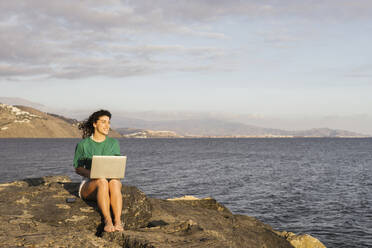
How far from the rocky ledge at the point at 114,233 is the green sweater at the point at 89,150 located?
995 millimetres

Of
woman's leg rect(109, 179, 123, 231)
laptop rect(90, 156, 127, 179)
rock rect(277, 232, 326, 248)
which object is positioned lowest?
rock rect(277, 232, 326, 248)

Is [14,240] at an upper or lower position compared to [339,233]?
upper

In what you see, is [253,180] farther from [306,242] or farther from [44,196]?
[44,196]

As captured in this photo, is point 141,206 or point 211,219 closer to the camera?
point 141,206

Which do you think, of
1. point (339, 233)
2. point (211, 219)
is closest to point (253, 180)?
point (339, 233)

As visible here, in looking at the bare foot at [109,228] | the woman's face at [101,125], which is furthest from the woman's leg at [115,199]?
the woman's face at [101,125]

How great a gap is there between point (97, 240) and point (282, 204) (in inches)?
770

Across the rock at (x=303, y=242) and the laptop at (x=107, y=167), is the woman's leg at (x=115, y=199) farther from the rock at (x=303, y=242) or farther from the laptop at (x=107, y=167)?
the rock at (x=303, y=242)

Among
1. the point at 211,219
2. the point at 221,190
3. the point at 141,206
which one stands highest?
the point at 141,206

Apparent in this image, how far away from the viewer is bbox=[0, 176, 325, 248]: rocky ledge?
576 cm

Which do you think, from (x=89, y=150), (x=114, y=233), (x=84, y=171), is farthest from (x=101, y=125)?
(x=114, y=233)

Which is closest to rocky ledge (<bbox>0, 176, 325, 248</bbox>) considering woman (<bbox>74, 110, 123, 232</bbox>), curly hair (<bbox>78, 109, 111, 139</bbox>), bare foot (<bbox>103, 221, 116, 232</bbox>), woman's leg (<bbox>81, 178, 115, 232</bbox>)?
bare foot (<bbox>103, 221, 116, 232</bbox>)

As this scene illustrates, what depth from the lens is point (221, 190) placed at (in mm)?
29031

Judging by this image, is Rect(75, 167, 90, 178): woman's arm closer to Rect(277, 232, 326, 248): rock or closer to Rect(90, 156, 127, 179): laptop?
Rect(90, 156, 127, 179): laptop
